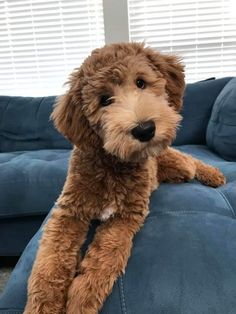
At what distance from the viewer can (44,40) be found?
9.14 feet

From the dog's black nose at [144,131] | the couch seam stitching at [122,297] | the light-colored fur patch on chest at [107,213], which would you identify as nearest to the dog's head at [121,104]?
the dog's black nose at [144,131]

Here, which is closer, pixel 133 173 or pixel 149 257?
pixel 149 257

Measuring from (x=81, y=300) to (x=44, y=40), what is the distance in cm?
237

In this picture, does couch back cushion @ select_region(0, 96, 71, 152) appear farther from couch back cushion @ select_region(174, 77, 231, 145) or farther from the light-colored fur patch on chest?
the light-colored fur patch on chest

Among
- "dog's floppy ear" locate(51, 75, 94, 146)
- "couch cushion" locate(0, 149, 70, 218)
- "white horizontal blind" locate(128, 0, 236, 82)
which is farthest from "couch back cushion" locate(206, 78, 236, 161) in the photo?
"dog's floppy ear" locate(51, 75, 94, 146)

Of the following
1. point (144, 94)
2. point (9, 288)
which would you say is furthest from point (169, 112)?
point (9, 288)

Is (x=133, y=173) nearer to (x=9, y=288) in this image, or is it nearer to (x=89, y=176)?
(x=89, y=176)

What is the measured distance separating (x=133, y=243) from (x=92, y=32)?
2.11 metres

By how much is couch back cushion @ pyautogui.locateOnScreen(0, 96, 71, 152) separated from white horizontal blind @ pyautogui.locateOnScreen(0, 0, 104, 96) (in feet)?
1.47

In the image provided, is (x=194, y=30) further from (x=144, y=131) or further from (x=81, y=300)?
(x=81, y=300)

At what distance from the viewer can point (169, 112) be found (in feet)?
3.02

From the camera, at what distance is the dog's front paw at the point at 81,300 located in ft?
2.57

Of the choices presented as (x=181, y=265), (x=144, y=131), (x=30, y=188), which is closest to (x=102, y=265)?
(x=181, y=265)

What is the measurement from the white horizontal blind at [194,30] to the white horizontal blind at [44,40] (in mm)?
337
